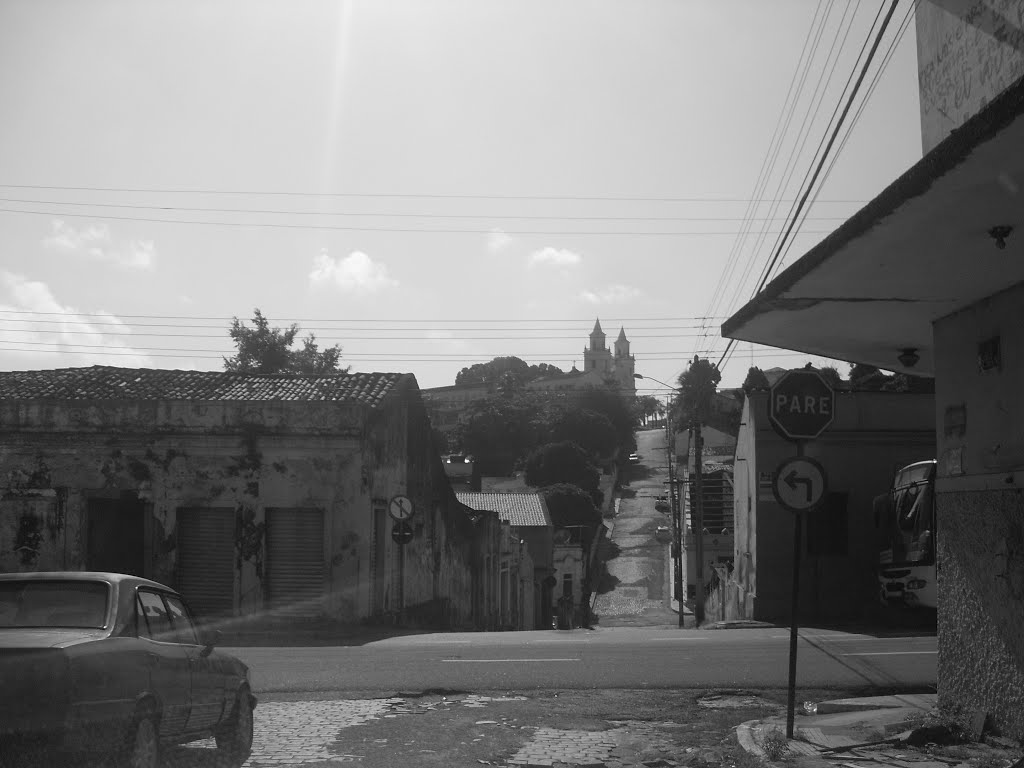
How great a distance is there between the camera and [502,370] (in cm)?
16938

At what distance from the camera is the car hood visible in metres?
6.03

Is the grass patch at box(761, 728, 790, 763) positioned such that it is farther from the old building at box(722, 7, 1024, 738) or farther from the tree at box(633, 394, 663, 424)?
the tree at box(633, 394, 663, 424)

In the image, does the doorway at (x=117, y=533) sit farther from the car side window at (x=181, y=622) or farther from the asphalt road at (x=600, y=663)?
the car side window at (x=181, y=622)

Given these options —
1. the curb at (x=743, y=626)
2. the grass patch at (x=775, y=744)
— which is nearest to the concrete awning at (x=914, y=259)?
the grass patch at (x=775, y=744)

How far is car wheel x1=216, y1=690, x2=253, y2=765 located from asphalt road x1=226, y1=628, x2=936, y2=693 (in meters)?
3.29

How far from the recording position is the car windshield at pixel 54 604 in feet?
22.4

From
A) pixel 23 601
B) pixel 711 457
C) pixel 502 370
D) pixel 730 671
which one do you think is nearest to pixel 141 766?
pixel 23 601

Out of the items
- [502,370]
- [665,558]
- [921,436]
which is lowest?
[665,558]

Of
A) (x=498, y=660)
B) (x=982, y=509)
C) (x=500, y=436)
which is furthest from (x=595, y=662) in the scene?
(x=500, y=436)

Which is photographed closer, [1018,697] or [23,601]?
[23,601]

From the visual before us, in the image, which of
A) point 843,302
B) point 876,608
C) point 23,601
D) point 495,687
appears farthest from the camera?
point 876,608

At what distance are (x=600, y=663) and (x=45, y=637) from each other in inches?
343

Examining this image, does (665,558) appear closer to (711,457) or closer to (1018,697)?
(711,457)

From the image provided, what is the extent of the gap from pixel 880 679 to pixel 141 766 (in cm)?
861
